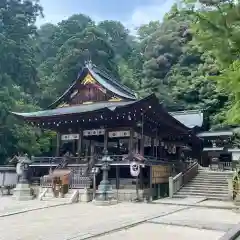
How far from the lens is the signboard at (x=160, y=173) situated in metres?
20.3

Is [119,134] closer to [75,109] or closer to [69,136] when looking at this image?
[75,109]

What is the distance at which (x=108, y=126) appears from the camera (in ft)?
69.7

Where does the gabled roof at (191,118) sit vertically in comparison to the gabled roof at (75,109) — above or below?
above

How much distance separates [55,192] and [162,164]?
7.16 metres

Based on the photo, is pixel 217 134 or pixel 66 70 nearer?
pixel 217 134

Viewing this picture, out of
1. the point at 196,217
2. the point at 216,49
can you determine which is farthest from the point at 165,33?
the point at 216,49

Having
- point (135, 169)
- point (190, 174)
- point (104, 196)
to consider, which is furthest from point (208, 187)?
point (104, 196)

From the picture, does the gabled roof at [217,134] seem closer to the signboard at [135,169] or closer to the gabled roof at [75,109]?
the gabled roof at [75,109]

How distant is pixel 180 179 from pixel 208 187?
177 centimetres

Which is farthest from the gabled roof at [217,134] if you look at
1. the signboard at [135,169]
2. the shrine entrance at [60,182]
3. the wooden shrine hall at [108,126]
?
the shrine entrance at [60,182]

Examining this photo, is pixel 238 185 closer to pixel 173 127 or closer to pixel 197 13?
pixel 173 127

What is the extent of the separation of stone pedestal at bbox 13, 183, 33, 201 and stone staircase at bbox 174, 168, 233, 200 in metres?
8.37

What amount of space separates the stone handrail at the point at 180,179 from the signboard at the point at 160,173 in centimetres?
118

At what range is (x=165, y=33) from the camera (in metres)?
57.5
